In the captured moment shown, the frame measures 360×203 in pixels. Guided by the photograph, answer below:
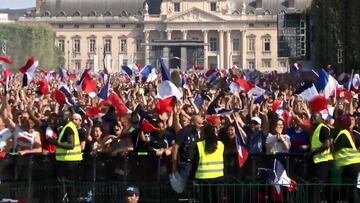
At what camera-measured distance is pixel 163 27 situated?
173 m

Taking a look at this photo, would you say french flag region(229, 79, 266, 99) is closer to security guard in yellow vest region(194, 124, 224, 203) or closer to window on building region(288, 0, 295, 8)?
security guard in yellow vest region(194, 124, 224, 203)

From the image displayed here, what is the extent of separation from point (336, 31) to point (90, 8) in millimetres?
104744

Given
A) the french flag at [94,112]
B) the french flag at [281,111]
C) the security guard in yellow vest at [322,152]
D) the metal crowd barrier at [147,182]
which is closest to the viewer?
the metal crowd barrier at [147,182]

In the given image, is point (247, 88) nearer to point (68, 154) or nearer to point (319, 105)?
point (319, 105)

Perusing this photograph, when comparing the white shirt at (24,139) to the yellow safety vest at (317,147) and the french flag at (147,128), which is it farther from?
the yellow safety vest at (317,147)

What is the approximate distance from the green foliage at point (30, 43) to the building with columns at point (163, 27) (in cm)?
3381

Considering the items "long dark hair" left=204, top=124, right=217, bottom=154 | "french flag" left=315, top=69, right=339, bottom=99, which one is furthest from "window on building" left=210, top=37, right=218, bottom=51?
"long dark hair" left=204, top=124, right=217, bottom=154

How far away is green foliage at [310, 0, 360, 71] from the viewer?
207ft

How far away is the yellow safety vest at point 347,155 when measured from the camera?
17.0 meters

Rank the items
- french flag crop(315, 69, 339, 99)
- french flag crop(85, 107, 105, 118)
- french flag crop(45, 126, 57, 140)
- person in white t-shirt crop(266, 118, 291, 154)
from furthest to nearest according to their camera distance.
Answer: french flag crop(315, 69, 339, 99) < french flag crop(85, 107, 105, 118) < french flag crop(45, 126, 57, 140) < person in white t-shirt crop(266, 118, 291, 154)

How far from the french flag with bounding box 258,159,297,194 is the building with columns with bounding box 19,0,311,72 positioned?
150 meters

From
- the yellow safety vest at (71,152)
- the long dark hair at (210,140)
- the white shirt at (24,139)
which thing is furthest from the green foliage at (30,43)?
the long dark hair at (210,140)

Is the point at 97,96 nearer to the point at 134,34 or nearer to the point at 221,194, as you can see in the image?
the point at 221,194

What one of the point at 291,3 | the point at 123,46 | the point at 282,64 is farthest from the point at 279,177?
the point at 123,46
